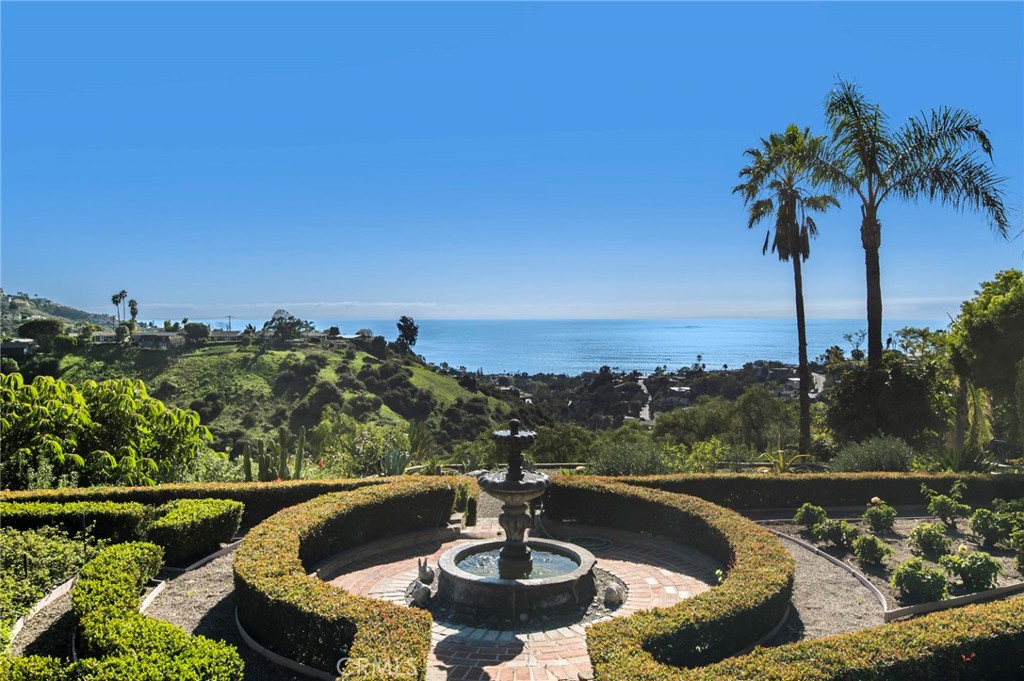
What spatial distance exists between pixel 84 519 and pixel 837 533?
46.2 feet

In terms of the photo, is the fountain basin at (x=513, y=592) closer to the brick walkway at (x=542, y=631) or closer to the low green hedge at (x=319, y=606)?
the brick walkway at (x=542, y=631)

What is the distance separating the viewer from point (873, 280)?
21.9 meters

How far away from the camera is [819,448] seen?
23.5m

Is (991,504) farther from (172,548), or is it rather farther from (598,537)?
(172,548)

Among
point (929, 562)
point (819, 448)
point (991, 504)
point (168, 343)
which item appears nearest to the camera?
point (929, 562)

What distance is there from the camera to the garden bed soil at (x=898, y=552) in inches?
395

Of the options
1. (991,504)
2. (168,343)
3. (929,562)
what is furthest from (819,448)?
(168,343)

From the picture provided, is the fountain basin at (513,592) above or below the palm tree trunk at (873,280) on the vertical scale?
below

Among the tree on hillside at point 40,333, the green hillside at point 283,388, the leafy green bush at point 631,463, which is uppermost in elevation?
the tree on hillside at point 40,333

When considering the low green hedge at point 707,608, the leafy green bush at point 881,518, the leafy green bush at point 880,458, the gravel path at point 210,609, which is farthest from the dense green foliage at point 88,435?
the leafy green bush at point 880,458

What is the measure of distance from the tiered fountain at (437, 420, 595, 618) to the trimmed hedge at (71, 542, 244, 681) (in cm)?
358

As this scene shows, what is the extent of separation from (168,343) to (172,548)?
79.0m

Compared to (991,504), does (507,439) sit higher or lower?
higher

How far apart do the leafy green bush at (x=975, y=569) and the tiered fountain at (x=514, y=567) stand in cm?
549
